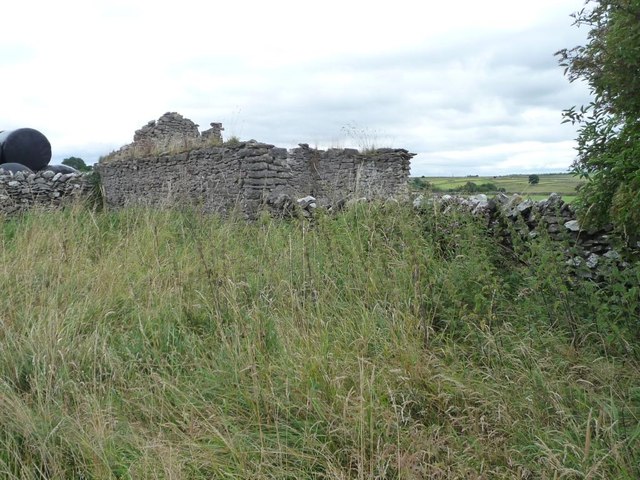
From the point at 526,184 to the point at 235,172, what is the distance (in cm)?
669

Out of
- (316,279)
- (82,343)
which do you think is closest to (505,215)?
(316,279)

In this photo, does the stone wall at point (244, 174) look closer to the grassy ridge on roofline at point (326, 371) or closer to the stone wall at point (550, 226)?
the stone wall at point (550, 226)

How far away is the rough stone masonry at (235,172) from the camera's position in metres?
10.7

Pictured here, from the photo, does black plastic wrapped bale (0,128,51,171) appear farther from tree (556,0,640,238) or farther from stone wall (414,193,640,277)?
tree (556,0,640,238)

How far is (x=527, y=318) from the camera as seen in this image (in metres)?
3.96

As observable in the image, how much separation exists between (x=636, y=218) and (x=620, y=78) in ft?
3.12

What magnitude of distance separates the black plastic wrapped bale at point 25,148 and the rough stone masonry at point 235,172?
2.16 m

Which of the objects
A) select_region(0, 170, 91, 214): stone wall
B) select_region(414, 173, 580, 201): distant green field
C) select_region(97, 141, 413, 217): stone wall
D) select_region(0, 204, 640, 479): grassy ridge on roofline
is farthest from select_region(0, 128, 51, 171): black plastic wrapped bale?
Result: select_region(414, 173, 580, 201): distant green field

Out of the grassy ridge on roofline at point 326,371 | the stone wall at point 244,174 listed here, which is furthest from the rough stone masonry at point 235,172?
the grassy ridge on roofline at point 326,371

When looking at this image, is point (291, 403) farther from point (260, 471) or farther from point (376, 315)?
point (376, 315)

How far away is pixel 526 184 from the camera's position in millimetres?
5742

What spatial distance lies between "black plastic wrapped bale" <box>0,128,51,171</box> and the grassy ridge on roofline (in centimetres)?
1438

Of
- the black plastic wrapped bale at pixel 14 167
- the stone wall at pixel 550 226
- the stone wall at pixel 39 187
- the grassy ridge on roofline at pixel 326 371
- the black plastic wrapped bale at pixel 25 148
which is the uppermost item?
the black plastic wrapped bale at pixel 25 148

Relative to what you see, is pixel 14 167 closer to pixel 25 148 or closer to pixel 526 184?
pixel 25 148
